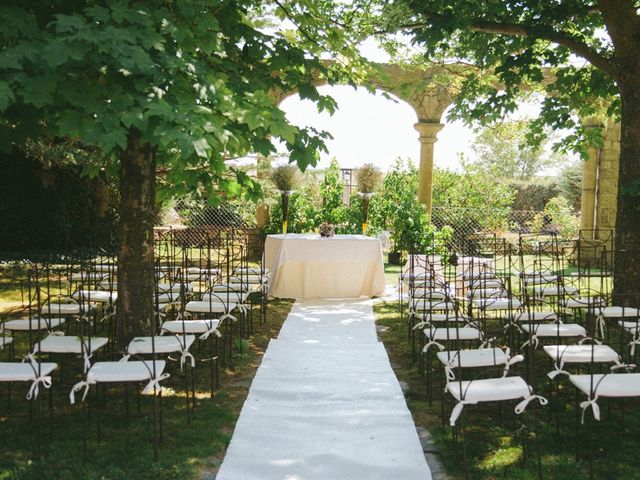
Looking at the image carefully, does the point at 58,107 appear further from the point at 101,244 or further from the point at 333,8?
the point at 101,244

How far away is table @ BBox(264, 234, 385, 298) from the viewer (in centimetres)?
974

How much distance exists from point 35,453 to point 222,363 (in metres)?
2.48

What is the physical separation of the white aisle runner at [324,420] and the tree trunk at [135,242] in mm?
1250

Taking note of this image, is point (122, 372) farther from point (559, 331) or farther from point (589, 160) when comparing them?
point (589, 160)

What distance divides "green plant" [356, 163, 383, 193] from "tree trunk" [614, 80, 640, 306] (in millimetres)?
5164

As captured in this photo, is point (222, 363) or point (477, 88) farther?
point (477, 88)

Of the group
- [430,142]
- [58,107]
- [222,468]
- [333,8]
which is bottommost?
[222,468]

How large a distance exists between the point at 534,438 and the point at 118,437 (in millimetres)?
2823

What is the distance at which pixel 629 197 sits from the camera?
795 centimetres

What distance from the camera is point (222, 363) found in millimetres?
6207

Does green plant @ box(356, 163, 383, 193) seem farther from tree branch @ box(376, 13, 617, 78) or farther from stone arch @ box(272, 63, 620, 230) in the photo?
tree branch @ box(376, 13, 617, 78)

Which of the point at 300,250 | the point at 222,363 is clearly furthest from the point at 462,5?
the point at 222,363

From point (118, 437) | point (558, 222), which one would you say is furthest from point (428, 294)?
point (558, 222)

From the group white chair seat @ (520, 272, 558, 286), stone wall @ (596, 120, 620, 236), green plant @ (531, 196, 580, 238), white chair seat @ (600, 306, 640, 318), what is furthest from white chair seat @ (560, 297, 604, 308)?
green plant @ (531, 196, 580, 238)
